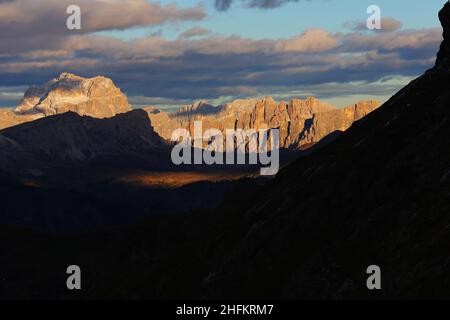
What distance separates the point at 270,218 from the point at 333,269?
29.6m

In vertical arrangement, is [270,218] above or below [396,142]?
below

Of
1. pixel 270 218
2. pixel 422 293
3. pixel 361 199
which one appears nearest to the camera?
pixel 422 293

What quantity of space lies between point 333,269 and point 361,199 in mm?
20060

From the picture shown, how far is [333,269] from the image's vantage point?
136250mm

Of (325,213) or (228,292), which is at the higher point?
(325,213)

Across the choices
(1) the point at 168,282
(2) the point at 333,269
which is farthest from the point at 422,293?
(1) the point at 168,282

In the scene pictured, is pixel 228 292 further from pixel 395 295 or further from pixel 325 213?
pixel 395 295

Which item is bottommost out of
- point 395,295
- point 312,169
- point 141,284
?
point 141,284

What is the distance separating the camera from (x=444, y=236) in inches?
4761

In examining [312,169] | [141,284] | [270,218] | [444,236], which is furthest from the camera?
[141,284]
